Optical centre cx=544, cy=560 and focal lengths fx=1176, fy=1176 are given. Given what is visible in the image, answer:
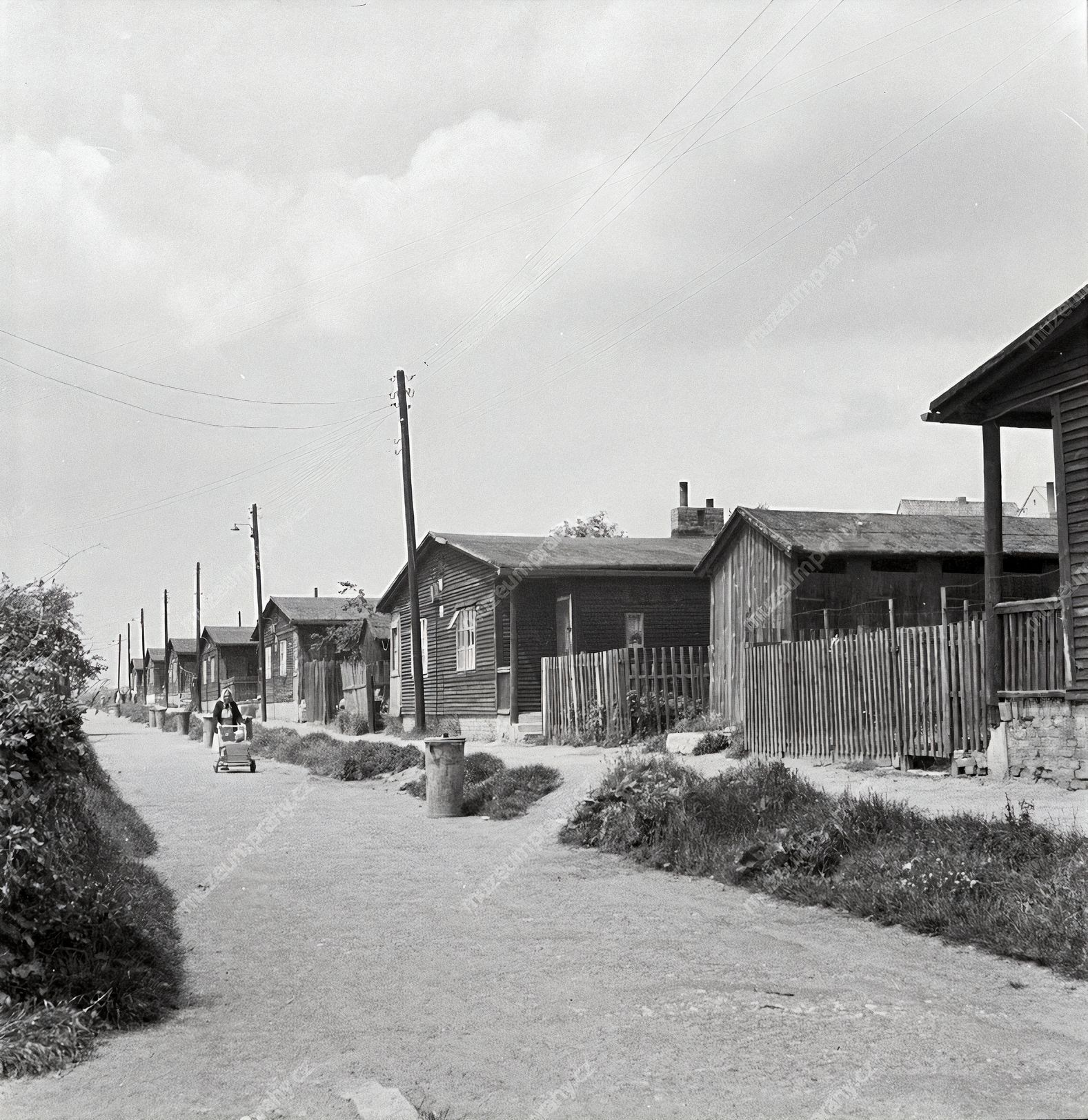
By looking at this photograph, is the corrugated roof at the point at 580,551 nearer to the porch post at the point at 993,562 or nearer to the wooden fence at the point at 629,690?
the wooden fence at the point at 629,690

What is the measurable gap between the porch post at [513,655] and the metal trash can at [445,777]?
11559mm

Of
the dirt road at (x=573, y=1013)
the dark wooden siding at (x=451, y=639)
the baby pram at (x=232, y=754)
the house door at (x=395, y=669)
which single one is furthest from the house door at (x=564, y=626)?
the dirt road at (x=573, y=1013)

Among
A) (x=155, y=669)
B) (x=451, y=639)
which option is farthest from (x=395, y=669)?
(x=155, y=669)

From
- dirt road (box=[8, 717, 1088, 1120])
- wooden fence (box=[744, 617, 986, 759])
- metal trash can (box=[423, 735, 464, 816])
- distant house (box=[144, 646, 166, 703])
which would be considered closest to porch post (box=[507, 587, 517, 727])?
wooden fence (box=[744, 617, 986, 759])

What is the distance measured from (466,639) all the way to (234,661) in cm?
3847

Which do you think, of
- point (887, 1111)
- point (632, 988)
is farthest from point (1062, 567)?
point (887, 1111)

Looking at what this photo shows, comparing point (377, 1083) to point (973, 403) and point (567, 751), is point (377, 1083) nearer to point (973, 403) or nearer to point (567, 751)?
point (973, 403)

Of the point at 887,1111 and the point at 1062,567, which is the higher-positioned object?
the point at 1062,567

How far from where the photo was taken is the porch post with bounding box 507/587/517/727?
Answer: 27047 mm

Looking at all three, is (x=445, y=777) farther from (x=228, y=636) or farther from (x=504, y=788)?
(x=228, y=636)

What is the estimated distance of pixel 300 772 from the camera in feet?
75.8

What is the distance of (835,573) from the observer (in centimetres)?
2195

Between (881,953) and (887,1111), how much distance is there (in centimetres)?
273

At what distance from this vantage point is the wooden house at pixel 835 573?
853 inches
